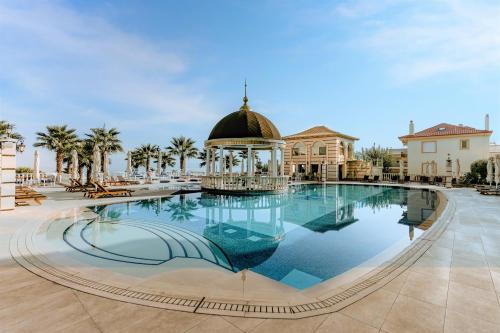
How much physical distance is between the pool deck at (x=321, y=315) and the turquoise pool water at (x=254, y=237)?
53.6 inches

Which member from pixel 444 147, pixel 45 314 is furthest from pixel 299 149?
pixel 45 314

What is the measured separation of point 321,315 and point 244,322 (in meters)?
0.92

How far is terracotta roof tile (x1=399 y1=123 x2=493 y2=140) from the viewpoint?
92.4 ft

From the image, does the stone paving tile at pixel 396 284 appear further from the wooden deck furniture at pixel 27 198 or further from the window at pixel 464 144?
the window at pixel 464 144

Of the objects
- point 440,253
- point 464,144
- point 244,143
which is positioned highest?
point 464,144

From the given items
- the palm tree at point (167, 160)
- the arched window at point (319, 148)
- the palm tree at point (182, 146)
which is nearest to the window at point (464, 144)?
the arched window at point (319, 148)

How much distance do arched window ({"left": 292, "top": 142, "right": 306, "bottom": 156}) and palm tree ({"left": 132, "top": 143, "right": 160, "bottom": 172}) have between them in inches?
948

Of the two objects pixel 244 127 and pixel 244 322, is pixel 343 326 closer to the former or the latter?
pixel 244 322

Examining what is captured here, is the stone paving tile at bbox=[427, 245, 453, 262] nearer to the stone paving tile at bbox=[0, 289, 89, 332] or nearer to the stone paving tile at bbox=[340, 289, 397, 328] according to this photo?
the stone paving tile at bbox=[340, 289, 397, 328]

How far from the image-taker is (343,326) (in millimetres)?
2520

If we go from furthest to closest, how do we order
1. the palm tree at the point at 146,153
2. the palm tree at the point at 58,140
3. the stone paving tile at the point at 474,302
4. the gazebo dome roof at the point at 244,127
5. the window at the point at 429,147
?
the palm tree at the point at 146,153 < the window at the point at 429,147 < the palm tree at the point at 58,140 < the gazebo dome roof at the point at 244,127 < the stone paving tile at the point at 474,302

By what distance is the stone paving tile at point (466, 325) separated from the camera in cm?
246

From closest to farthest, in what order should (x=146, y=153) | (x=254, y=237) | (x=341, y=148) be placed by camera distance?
(x=254, y=237), (x=341, y=148), (x=146, y=153)

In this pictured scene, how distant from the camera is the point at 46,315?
8.81ft
